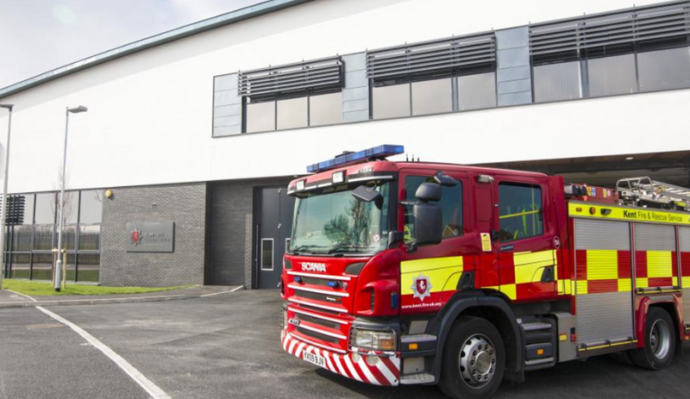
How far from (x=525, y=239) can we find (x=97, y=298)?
13.9m

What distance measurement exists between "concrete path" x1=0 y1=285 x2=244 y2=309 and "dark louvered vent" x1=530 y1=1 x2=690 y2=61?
44.9 feet

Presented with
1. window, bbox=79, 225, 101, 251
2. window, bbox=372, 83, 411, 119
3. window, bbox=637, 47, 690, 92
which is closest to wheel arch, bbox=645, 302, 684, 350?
window, bbox=637, 47, 690, 92

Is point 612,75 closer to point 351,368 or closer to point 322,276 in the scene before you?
point 322,276

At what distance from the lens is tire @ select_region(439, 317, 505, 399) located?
5.00m

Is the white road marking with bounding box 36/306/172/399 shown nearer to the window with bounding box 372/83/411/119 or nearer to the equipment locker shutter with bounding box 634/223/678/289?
the equipment locker shutter with bounding box 634/223/678/289

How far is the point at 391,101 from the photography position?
56.2 feet

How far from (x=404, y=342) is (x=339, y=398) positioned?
114 cm

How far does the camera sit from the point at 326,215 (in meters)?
5.73

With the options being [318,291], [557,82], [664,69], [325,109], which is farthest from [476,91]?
[318,291]

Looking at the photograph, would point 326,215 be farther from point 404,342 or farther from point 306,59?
point 306,59

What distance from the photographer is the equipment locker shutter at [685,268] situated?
7.47 m

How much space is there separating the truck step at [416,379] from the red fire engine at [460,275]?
0.02 m

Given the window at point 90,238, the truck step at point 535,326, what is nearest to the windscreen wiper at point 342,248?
the truck step at point 535,326

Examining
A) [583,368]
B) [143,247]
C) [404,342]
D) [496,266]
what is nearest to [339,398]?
[404,342]
